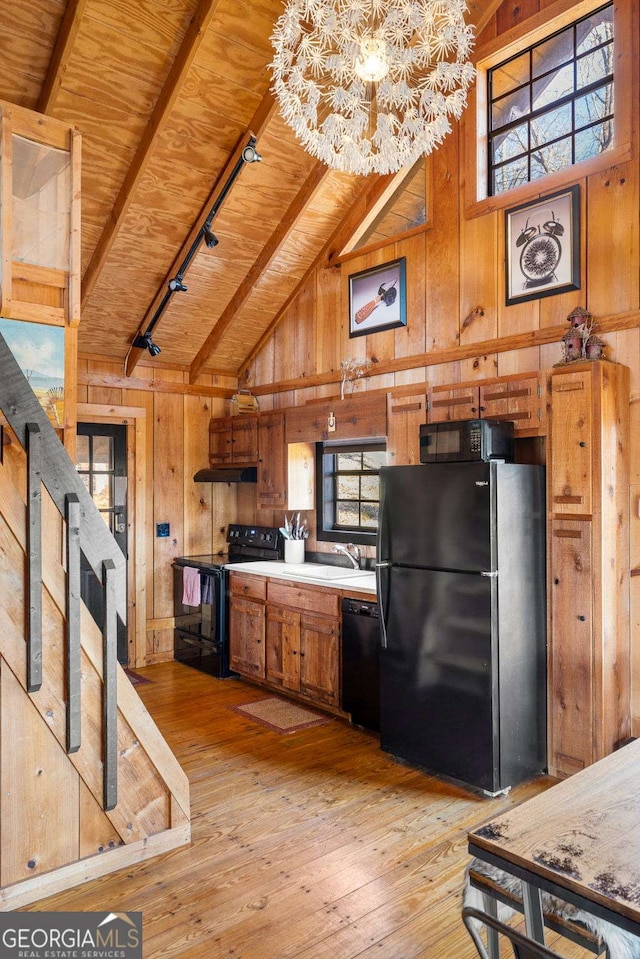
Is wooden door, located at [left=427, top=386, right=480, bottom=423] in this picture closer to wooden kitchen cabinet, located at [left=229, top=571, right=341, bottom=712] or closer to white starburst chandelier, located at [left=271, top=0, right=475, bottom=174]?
wooden kitchen cabinet, located at [left=229, top=571, right=341, bottom=712]

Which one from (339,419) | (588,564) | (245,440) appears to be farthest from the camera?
(245,440)

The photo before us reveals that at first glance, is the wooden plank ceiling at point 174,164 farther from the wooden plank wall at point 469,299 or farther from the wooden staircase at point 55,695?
the wooden staircase at point 55,695

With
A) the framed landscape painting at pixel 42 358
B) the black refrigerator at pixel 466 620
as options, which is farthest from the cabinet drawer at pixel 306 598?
the framed landscape painting at pixel 42 358

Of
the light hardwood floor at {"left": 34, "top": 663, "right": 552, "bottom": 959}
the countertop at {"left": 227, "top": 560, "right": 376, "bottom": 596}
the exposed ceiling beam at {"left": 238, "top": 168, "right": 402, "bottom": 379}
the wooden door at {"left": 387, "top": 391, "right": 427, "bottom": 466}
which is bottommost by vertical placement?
the light hardwood floor at {"left": 34, "top": 663, "right": 552, "bottom": 959}

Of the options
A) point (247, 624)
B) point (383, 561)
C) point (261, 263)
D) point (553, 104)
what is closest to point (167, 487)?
point (247, 624)

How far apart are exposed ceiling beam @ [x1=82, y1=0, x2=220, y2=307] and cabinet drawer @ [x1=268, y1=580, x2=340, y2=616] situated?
2.54 metres

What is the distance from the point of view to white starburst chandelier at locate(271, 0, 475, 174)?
6.84 feet

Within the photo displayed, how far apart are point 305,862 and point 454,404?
2.57 meters

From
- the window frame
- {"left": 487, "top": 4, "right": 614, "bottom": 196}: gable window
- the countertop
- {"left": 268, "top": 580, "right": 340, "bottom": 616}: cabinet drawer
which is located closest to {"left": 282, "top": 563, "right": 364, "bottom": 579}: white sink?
the countertop

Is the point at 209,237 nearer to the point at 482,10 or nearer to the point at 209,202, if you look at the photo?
the point at 209,202

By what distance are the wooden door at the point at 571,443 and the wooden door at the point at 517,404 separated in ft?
0.48

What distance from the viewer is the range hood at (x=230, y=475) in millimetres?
5586

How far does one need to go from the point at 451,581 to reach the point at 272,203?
2987 millimetres

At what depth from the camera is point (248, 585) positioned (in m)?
5.01
